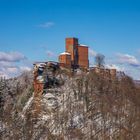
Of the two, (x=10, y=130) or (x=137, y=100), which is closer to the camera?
(x=10, y=130)

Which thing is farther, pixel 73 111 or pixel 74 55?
pixel 74 55

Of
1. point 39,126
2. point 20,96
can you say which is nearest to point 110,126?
point 39,126

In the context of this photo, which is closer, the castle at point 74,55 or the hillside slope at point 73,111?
the hillside slope at point 73,111

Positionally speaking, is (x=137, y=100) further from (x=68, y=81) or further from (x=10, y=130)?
(x=10, y=130)

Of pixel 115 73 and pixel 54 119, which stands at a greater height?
pixel 115 73

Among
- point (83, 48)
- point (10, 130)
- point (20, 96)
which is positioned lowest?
point (10, 130)

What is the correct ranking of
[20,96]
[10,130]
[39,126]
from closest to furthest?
[10,130] → [39,126] → [20,96]

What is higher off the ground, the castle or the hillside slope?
the castle

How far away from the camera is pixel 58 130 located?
82.4 m

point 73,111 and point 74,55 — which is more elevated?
point 74,55

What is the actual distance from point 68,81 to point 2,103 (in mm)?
12739

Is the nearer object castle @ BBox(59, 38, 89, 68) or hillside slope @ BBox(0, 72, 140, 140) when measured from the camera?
hillside slope @ BBox(0, 72, 140, 140)

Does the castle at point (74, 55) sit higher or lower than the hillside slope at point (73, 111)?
higher

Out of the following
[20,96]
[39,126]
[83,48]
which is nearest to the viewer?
[39,126]
